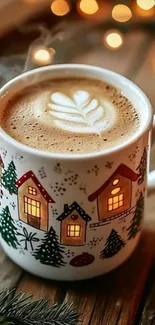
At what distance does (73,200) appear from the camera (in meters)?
0.57

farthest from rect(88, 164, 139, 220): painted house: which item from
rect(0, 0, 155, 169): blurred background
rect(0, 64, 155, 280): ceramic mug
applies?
rect(0, 0, 155, 169): blurred background

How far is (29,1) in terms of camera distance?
983 millimetres

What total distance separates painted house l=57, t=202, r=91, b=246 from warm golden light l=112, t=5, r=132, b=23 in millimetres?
453

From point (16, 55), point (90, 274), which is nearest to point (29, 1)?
point (16, 55)

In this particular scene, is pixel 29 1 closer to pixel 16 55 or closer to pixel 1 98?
pixel 16 55

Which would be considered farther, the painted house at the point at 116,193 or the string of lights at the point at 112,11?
the string of lights at the point at 112,11

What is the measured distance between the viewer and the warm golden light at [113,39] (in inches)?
36.8

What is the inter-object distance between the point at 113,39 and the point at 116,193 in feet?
1.34

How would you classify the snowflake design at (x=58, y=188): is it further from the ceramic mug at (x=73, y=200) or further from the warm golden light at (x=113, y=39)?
the warm golden light at (x=113, y=39)

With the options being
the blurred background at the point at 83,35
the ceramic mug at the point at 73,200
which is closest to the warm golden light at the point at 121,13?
the blurred background at the point at 83,35

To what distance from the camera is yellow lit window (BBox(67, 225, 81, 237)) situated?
59 cm

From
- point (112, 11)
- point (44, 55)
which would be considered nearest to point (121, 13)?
point (112, 11)

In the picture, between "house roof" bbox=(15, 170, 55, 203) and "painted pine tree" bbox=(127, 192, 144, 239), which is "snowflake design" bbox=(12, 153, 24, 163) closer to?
"house roof" bbox=(15, 170, 55, 203)

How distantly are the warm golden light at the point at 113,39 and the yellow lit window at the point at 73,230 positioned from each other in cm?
40
